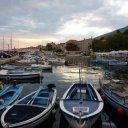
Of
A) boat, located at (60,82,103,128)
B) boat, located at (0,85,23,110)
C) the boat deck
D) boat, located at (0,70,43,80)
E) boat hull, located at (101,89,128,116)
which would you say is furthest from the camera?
boat, located at (0,70,43,80)

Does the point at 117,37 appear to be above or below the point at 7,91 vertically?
above

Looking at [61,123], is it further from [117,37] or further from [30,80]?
[117,37]

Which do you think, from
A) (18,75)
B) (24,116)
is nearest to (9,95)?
(24,116)

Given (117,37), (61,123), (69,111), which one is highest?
(117,37)

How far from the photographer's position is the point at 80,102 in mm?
18484

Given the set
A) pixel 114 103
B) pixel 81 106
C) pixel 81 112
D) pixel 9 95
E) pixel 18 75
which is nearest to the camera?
pixel 81 112

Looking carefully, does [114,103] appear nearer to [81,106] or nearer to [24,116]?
[81,106]

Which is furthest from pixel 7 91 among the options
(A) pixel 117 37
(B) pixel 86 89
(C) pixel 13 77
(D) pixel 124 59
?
(A) pixel 117 37

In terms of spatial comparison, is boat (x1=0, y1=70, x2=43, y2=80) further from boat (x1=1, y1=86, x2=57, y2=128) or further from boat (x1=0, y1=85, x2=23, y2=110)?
boat (x1=1, y1=86, x2=57, y2=128)

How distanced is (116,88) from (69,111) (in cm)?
1206

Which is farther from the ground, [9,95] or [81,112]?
[81,112]

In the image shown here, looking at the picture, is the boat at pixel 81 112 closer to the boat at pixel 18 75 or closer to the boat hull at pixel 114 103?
the boat hull at pixel 114 103

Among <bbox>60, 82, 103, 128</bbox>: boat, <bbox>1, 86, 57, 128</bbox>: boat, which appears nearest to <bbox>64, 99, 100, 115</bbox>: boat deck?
<bbox>60, 82, 103, 128</bbox>: boat

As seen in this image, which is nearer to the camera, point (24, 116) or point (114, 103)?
point (24, 116)
